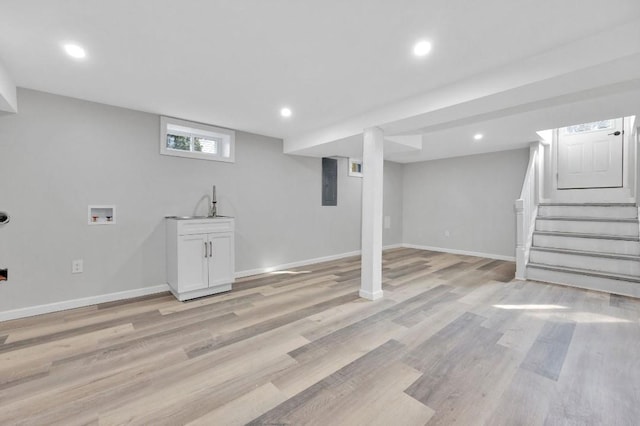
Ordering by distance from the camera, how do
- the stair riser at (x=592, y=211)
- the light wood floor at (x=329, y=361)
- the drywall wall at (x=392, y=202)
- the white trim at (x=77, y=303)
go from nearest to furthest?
1. the light wood floor at (x=329, y=361)
2. the white trim at (x=77, y=303)
3. the stair riser at (x=592, y=211)
4. the drywall wall at (x=392, y=202)

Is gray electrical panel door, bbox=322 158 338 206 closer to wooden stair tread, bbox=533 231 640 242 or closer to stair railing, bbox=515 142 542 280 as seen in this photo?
stair railing, bbox=515 142 542 280

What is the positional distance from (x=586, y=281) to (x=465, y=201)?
Result: 2709 mm

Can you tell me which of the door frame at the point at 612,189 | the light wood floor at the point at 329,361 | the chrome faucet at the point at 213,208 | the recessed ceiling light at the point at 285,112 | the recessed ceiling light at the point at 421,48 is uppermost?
the recessed ceiling light at the point at 285,112

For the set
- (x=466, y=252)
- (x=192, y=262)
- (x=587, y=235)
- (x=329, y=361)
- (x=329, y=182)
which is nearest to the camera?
(x=329, y=361)

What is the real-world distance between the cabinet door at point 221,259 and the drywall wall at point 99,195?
668 millimetres

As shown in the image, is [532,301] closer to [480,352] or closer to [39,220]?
[480,352]

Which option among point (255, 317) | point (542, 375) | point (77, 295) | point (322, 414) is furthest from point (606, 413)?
point (77, 295)

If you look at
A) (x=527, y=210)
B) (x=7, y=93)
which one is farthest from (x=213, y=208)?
(x=527, y=210)

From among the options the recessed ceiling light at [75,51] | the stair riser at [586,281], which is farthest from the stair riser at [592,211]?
the recessed ceiling light at [75,51]

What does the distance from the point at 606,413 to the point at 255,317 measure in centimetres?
255

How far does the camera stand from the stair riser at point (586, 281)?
3.29 m

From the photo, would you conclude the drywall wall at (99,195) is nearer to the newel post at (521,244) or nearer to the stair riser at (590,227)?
the newel post at (521,244)

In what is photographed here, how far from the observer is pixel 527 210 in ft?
14.0

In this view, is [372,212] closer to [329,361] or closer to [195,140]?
[329,361]
